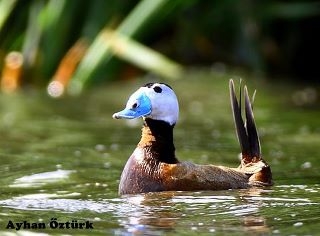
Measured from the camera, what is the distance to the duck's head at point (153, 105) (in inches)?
225

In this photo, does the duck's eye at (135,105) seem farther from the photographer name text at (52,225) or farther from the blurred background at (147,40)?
the blurred background at (147,40)

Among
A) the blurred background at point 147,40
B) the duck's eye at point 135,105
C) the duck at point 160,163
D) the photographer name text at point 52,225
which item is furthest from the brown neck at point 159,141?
the blurred background at point 147,40

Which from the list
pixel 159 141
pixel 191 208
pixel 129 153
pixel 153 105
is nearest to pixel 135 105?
pixel 153 105

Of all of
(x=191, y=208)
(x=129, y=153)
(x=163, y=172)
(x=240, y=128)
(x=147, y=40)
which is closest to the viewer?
(x=191, y=208)

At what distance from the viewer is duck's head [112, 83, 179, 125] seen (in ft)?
18.8

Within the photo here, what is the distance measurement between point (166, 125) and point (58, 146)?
2565mm

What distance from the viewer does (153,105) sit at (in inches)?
226

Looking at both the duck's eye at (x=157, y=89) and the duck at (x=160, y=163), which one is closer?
the duck at (x=160, y=163)

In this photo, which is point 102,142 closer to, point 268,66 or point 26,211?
point 26,211

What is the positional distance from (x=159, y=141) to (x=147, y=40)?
21.6 feet

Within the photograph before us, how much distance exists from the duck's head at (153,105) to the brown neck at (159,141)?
39 mm

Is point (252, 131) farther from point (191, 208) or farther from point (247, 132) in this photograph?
point (191, 208)

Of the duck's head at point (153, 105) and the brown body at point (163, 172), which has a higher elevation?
the duck's head at point (153, 105)

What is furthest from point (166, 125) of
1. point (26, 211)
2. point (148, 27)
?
point (148, 27)
